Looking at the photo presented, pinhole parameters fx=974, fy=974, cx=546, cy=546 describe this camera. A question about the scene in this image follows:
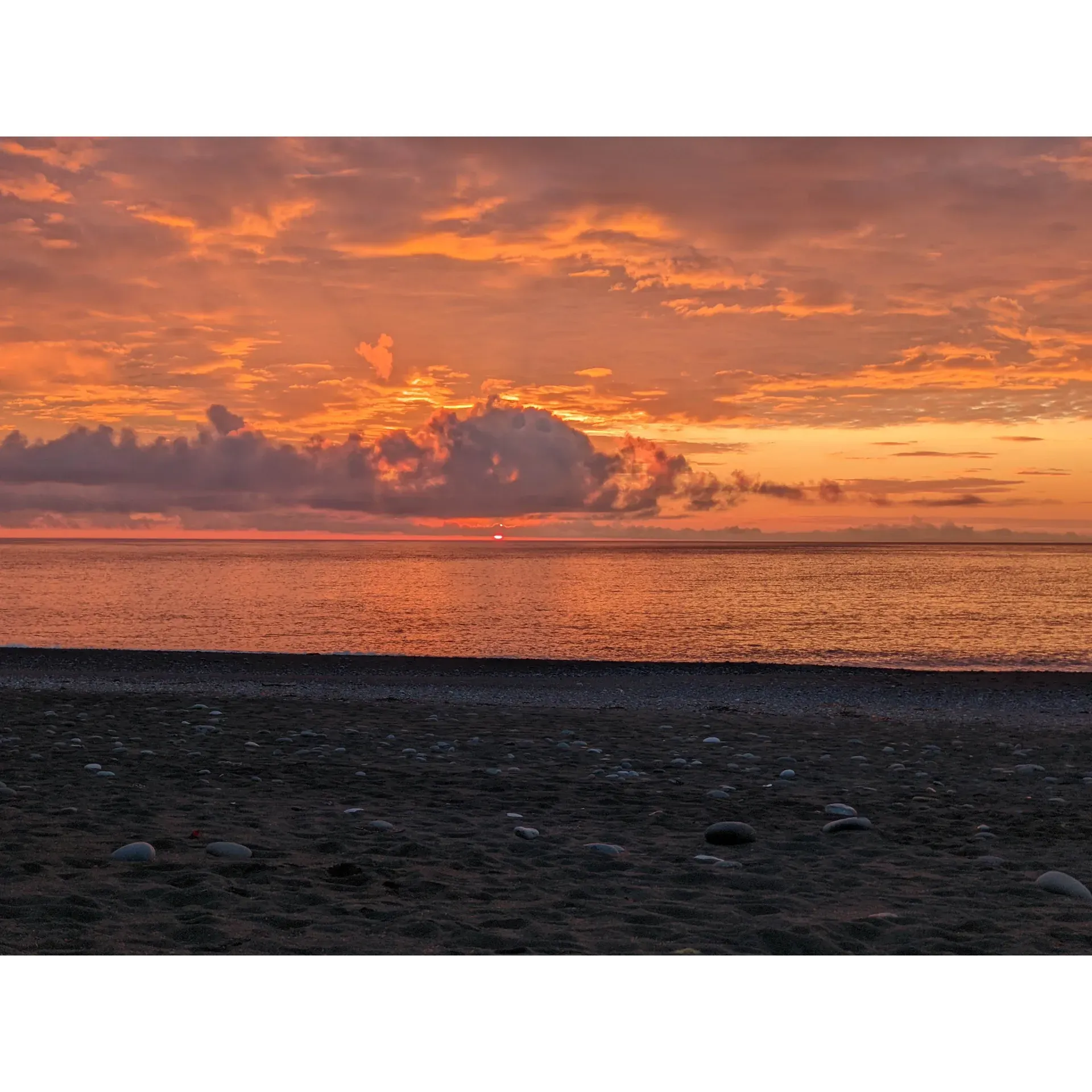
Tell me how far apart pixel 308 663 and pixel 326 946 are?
18.7 m

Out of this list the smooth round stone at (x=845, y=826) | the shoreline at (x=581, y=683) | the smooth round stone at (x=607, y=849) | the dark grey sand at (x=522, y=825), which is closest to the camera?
the dark grey sand at (x=522, y=825)

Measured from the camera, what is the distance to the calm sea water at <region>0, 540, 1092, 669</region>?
1167 inches

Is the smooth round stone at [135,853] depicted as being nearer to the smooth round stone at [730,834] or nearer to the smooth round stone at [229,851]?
the smooth round stone at [229,851]

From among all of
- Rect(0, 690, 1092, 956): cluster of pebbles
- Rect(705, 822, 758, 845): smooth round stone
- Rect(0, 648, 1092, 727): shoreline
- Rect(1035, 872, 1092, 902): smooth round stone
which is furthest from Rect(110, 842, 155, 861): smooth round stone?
Rect(0, 648, 1092, 727): shoreline

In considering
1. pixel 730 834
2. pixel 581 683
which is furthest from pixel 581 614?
pixel 730 834

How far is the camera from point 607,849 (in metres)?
6.21

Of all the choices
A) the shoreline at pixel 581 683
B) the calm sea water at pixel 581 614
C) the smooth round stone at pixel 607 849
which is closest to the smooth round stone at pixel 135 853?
the smooth round stone at pixel 607 849

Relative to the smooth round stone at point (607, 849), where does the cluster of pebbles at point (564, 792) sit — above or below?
below

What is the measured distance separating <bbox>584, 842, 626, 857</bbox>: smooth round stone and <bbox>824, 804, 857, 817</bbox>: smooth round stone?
2147 mm

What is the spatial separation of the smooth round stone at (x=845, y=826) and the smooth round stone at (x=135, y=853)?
449 cm

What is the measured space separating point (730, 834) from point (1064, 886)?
6.55ft

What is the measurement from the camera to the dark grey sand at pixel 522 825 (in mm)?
4734

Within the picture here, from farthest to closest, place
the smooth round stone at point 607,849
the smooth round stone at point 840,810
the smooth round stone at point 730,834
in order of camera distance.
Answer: the smooth round stone at point 840,810 < the smooth round stone at point 730,834 < the smooth round stone at point 607,849

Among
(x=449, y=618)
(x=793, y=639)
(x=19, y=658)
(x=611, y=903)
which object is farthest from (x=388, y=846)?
(x=449, y=618)
